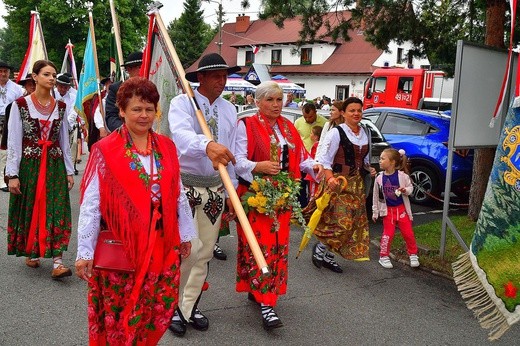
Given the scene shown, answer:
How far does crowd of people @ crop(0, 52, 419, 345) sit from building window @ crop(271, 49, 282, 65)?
126 feet

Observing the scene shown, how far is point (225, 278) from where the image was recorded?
525 centimetres

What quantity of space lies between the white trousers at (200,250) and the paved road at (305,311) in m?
0.26

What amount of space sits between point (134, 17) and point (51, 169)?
1480 inches

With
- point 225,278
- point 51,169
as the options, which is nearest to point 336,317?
point 225,278

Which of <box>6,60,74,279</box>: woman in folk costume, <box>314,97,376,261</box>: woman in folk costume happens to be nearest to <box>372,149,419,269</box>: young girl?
<box>314,97,376,261</box>: woman in folk costume

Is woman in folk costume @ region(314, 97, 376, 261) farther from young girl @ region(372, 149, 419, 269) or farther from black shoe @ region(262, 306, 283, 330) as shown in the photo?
black shoe @ region(262, 306, 283, 330)

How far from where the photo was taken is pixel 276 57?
44.6 m

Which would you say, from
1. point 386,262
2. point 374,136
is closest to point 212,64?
point 386,262

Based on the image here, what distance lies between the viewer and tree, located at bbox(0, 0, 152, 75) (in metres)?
35.7

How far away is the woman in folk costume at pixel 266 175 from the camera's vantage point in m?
4.09

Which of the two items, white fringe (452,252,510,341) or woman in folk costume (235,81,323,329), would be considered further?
woman in folk costume (235,81,323,329)

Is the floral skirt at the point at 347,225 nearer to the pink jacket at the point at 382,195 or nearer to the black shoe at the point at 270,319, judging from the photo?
the pink jacket at the point at 382,195

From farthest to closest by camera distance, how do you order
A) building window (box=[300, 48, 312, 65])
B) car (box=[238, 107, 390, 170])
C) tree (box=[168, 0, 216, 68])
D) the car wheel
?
tree (box=[168, 0, 216, 68]) → building window (box=[300, 48, 312, 65]) → the car wheel → car (box=[238, 107, 390, 170])

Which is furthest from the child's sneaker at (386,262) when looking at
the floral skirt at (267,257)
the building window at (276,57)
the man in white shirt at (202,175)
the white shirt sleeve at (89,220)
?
the building window at (276,57)
